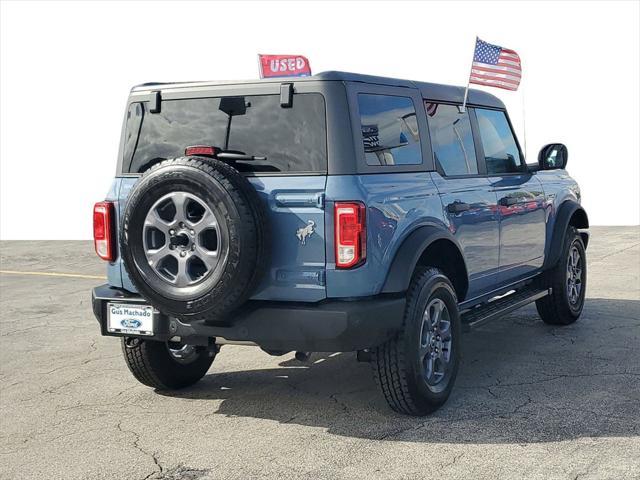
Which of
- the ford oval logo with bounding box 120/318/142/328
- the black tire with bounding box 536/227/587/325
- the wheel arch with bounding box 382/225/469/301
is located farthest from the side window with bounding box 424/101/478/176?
the ford oval logo with bounding box 120/318/142/328

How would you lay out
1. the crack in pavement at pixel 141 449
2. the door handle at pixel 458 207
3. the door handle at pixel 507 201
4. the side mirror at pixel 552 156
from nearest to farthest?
the crack in pavement at pixel 141 449 < the door handle at pixel 458 207 < the door handle at pixel 507 201 < the side mirror at pixel 552 156

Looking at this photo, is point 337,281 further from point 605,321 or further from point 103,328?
point 605,321

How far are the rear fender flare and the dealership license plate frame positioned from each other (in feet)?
4.43

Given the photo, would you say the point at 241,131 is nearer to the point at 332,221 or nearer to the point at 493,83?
the point at 332,221

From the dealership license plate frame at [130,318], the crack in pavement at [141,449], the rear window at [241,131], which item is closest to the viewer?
the crack in pavement at [141,449]

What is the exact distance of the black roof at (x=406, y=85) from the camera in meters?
4.70

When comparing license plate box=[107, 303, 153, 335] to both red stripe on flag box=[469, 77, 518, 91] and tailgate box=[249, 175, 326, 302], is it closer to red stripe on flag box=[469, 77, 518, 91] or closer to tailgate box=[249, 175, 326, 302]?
tailgate box=[249, 175, 326, 302]

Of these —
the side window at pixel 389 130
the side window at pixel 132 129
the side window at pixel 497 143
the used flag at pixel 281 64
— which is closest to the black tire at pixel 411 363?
the side window at pixel 389 130

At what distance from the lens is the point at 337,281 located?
454 centimetres

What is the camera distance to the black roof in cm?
470

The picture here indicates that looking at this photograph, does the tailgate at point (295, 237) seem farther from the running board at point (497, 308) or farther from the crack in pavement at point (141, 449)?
the running board at point (497, 308)

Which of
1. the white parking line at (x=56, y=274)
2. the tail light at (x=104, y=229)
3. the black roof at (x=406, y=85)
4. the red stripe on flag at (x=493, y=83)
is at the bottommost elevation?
the white parking line at (x=56, y=274)

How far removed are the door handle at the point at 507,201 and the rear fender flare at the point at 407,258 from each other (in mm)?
1307

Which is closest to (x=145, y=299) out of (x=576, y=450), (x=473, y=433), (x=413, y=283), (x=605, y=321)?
(x=413, y=283)
